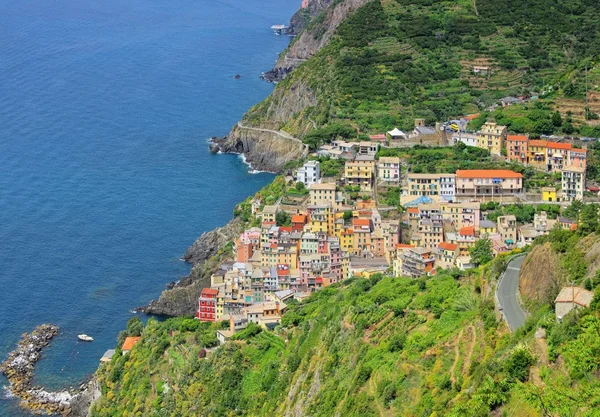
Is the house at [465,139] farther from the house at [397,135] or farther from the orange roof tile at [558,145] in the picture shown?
the orange roof tile at [558,145]

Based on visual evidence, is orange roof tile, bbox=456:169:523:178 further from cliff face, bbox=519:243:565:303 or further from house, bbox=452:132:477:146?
cliff face, bbox=519:243:565:303

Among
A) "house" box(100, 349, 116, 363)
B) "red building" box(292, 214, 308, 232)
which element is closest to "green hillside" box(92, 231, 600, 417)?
"house" box(100, 349, 116, 363)

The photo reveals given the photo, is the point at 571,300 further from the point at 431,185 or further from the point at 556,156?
the point at 556,156

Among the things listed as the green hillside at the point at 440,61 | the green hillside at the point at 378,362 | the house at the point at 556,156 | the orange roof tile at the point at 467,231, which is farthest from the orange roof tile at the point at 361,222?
the green hillside at the point at 440,61

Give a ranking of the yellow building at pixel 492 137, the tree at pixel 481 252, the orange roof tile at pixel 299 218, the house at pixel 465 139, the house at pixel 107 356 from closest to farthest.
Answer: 1. the tree at pixel 481 252
2. the house at pixel 107 356
3. the orange roof tile at pixel 299 218
4. the yellow building at pixel 492 137
5. the house at pixel 465 139

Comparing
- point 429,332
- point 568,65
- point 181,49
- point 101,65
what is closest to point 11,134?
point 101,65

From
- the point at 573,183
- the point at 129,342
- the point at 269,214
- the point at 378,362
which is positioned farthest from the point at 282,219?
the point at 378,362
